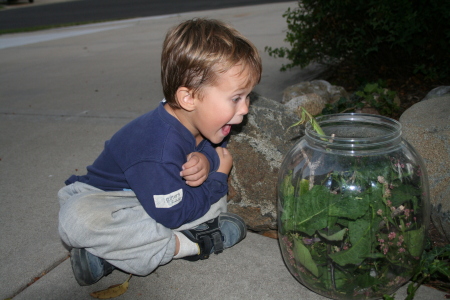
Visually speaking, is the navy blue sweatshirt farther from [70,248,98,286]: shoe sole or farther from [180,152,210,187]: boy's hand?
[70,248,98,286]: shoe sole

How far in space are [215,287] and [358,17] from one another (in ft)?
10.1

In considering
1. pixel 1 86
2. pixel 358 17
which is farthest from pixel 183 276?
pixel 1 86

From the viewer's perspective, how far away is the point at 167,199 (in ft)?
6.80

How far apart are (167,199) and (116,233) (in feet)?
1.10

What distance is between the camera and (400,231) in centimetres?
189

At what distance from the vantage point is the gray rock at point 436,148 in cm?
224

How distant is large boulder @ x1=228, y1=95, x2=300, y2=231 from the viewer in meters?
2.56

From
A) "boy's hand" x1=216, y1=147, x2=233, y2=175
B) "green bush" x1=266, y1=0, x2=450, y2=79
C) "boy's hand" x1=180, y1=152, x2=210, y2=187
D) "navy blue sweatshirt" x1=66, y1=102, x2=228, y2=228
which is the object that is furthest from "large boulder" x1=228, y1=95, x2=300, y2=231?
"green bush" x1=266, y1=0, x2=450, y2=79

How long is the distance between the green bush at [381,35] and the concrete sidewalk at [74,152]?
2.68ft

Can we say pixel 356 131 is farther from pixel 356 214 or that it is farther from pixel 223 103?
pixel 223 103

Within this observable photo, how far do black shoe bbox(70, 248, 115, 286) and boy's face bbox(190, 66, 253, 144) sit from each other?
86 centimetres

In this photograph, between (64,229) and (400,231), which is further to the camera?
(64,229)

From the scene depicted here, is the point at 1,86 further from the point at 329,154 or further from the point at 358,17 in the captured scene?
the point at 329,154

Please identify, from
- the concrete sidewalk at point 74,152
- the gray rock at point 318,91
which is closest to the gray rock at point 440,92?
the gray rock at point 318,91
